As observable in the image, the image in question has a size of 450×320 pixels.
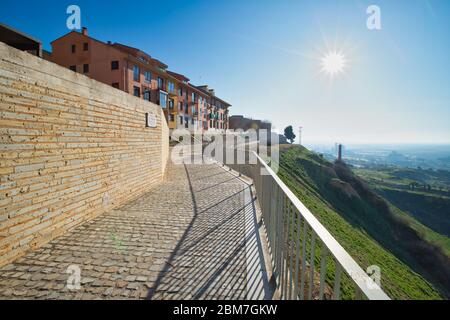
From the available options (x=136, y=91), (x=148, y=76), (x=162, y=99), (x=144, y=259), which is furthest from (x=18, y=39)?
(x=162, y=99)

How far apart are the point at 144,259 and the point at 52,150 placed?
2.29 m

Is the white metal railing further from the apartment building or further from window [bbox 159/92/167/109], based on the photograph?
window [bbox 159/92/167/109]

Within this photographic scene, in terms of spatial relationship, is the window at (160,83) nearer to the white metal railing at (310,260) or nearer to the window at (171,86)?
the window at (171,86)

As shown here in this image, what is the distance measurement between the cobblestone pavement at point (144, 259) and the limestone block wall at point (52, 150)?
36 centimetres

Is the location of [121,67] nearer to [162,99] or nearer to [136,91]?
[136,91]

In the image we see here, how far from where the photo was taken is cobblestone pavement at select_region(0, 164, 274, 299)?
2348 millimetres

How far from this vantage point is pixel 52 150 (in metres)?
3.35

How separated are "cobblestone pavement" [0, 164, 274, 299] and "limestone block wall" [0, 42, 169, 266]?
1.18 ft

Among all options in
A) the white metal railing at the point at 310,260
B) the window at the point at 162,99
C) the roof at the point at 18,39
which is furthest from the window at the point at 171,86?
the white metal railing at the point at 310,260

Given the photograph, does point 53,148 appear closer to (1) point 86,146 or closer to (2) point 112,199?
(1) point 86,146

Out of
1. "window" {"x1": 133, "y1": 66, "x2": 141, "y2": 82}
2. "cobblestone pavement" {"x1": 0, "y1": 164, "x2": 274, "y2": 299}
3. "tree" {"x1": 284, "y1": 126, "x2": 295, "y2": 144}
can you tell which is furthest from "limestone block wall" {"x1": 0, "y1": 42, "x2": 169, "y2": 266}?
"tree" {"x1": 284, "y1": 126, "x2": 295, "y2": 144}

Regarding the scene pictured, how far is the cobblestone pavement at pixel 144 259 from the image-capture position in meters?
2.35
